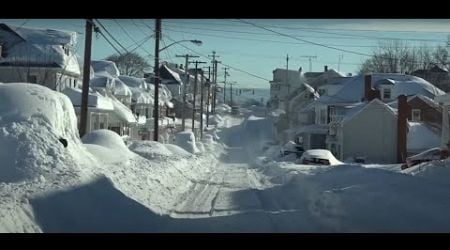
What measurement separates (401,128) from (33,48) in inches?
1203

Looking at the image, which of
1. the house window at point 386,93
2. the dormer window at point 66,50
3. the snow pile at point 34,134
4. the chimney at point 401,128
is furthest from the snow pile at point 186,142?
the snow pile at point 34,134

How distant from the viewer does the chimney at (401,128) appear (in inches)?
2315

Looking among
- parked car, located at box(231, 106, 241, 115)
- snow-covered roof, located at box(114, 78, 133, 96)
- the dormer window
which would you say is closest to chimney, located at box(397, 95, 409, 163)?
the dormer window

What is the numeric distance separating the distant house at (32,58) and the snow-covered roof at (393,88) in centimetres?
3053

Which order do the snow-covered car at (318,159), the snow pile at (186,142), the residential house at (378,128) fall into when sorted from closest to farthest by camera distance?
the snow-covered car at (318,159)
the residential house at (378,128)
the snow pile at (186,142)

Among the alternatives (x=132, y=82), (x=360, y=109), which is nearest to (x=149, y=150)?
(x=360, y=109)

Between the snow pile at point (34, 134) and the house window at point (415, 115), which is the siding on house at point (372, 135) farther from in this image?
the snow pile at point (34, 134)

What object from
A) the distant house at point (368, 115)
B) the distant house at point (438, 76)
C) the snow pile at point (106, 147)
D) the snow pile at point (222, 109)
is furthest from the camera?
the snow pile at point (222, 109)

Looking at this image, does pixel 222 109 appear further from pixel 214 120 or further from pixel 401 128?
pixel 401 128

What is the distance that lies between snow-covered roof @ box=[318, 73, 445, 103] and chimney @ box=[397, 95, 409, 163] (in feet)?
38.0

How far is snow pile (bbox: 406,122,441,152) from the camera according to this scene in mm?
58625
